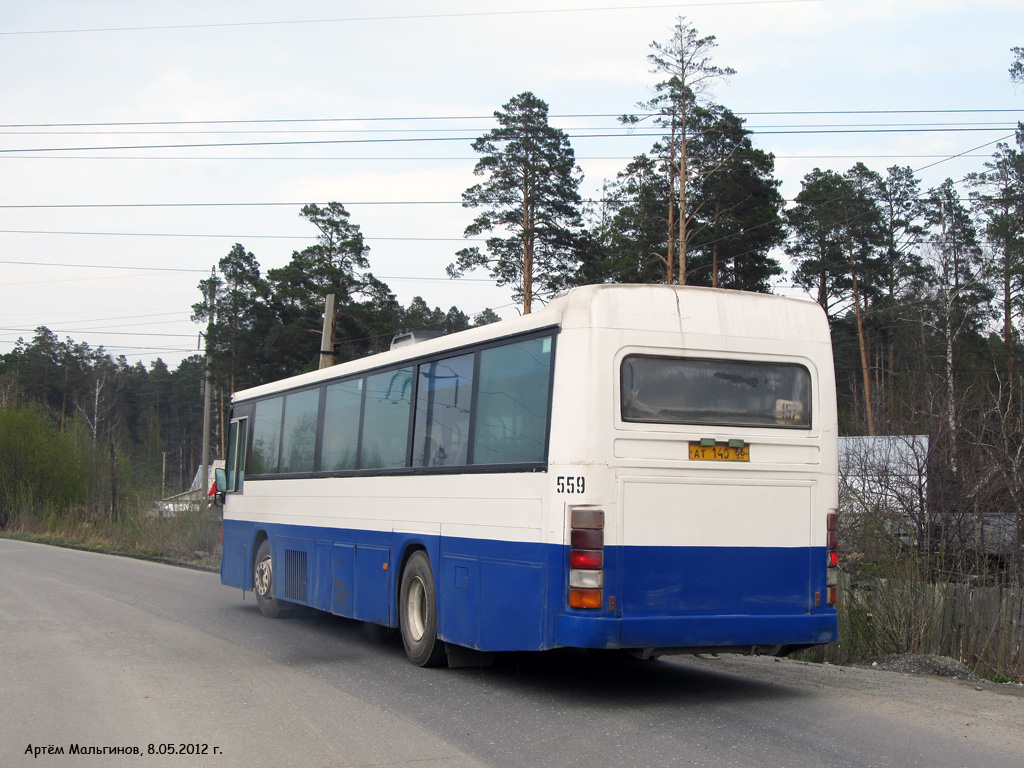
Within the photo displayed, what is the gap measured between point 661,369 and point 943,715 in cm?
318

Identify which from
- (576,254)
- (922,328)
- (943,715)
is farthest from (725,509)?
(922,328)

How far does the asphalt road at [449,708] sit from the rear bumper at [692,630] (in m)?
0.49

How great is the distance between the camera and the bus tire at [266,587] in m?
13.8

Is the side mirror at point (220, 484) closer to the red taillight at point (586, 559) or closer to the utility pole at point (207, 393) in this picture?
the red taillight at point (586, 559)

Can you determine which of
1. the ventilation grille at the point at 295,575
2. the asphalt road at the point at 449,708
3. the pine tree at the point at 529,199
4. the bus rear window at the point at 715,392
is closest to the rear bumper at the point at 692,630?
the asphalt road at the point at 449,708

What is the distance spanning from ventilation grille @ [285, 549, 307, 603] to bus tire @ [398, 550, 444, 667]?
2874 mm

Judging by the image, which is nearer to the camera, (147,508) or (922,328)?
(147,508)

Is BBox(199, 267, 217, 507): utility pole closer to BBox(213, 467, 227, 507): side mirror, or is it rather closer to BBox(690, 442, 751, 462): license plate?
BBox(213, 467, 227, 507): side mirror

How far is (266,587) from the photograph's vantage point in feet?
45.4

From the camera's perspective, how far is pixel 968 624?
10.8 m

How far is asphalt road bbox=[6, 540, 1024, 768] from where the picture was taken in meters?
6.47

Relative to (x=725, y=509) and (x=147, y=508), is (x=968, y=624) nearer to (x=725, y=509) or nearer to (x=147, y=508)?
(x=725, y=509)

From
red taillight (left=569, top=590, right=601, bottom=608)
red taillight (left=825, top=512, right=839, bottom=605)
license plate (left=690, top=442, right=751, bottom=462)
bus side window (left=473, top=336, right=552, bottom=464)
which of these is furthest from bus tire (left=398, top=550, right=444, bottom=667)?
red taillight (left=825, top=512, right=839, bottom=605)

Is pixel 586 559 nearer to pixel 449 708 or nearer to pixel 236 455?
pixel 449 708
